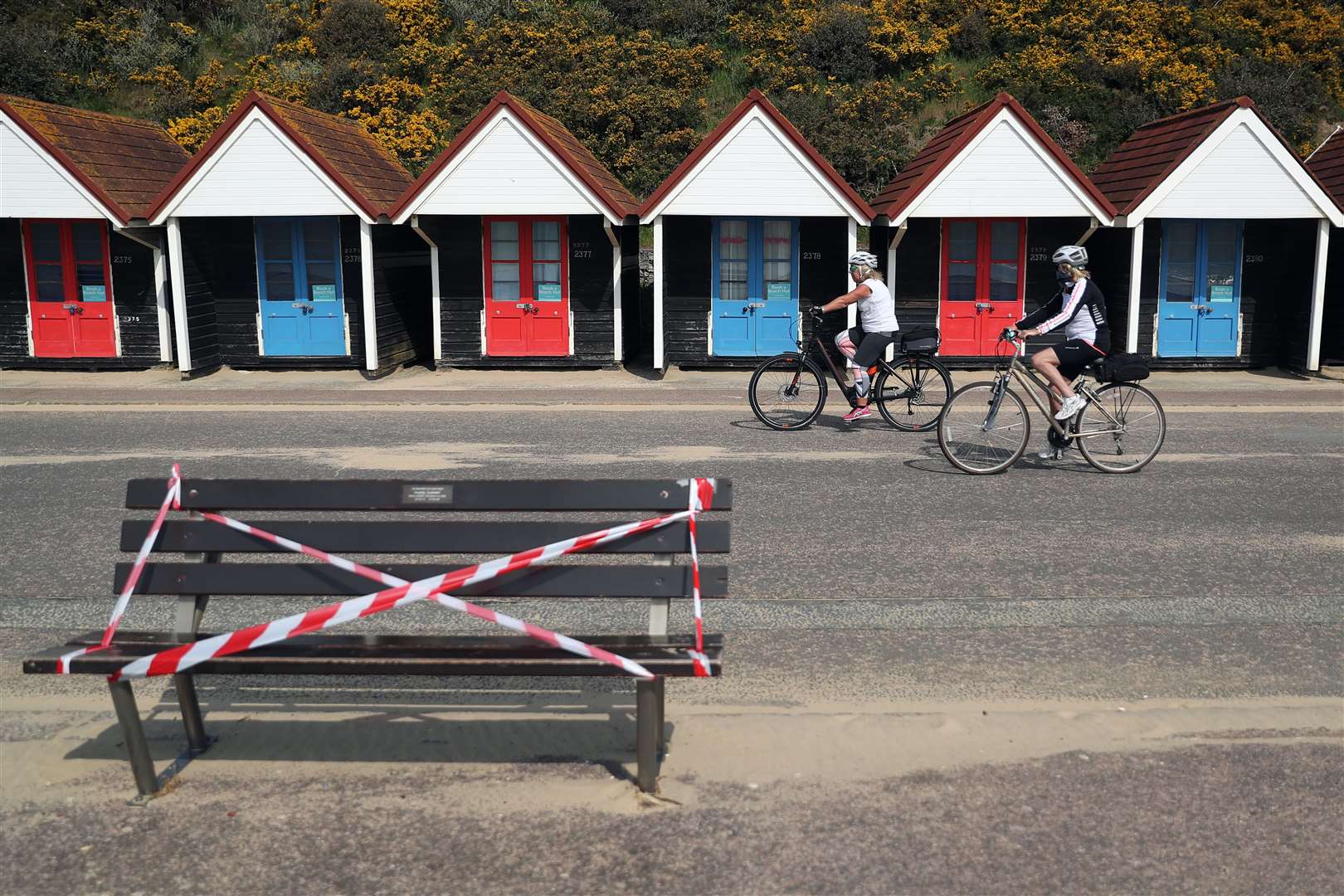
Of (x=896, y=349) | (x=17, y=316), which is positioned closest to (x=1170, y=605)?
(x=896, y=349)

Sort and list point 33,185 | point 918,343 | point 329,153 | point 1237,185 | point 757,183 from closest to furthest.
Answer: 1. point 918,343
2. point 757,183
3. point 1237,185
4. point 33,185
5. point 329,153

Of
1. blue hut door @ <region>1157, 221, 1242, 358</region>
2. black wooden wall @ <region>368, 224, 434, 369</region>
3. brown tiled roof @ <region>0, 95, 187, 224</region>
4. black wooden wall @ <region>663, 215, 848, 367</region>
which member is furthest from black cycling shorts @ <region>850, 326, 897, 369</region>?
brown tiled roof @ <region>0, 95, 187, 224</region>

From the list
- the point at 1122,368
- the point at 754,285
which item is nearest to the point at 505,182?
the point at 754,285

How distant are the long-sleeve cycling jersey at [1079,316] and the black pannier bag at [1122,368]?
18 centimetres

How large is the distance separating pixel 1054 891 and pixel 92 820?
3161 mm

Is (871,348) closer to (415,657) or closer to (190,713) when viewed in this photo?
(415,657)

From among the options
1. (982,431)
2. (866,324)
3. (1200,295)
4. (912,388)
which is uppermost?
(1200,295)

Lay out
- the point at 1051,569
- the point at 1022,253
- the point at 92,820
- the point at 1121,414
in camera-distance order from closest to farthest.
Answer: the point at 92,820 → the point at 1051,569 → the point at 1121,414 → the point at 1022,253

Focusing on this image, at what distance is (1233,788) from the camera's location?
4.43 metres

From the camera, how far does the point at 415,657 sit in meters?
4.42

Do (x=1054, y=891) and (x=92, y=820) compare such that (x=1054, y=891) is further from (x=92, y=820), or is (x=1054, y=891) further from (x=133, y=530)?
(x=133, y=530)

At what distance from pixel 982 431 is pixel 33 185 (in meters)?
14.6

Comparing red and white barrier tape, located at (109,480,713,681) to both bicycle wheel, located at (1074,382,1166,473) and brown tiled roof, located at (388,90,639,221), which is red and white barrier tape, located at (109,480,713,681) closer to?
bicycle wheel, located at (1074,382,1166,473)

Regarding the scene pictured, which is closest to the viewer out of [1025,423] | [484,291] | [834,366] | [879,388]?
[1025,423]
